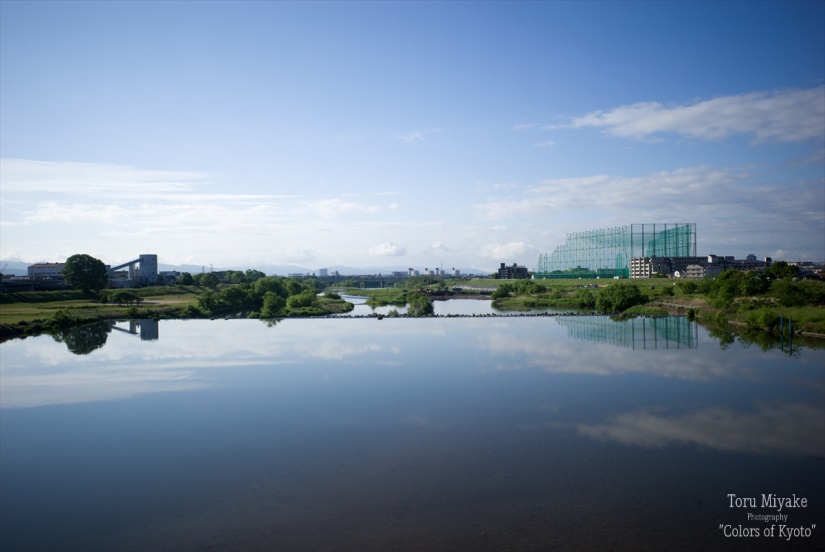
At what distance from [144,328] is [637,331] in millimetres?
25194

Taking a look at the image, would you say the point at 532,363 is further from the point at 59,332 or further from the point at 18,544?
the point at 59,332

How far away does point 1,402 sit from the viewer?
12742 mm

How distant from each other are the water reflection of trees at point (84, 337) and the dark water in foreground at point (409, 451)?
324cm

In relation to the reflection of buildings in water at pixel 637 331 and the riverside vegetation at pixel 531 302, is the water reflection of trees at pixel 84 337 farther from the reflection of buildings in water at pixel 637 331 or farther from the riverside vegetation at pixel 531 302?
the reflection of buildings in water at pixel 637 331

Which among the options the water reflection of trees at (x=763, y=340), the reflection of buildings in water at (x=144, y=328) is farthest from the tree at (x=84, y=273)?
the water reflection of trees at (x=763, y=340)

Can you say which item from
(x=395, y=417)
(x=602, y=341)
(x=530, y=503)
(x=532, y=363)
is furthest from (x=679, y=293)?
(x=530, y=503)

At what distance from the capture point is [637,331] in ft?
83.5

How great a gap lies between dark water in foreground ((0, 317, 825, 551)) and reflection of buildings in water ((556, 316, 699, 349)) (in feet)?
11.3

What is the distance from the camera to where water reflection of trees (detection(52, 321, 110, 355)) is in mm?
21109

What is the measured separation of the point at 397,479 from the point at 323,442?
2212 mm

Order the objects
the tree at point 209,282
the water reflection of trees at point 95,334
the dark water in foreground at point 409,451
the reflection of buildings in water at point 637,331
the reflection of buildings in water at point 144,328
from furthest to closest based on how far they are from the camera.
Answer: the tree at point 209,282
the reflection of buildings in water at point 144,328
the water reflection of trees at point 95,334
the reflection of buildings in water at point 637,331
the dark water in foreground at point 409,451

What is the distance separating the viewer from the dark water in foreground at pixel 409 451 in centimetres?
642

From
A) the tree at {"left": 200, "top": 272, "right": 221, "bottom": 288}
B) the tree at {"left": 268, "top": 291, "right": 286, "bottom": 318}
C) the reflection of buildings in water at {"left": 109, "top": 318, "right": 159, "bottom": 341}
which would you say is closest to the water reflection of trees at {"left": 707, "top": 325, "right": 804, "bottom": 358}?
the reflection of buildings in water at {"left": 109, "top": 318, "right": 159, "bottom": 341}

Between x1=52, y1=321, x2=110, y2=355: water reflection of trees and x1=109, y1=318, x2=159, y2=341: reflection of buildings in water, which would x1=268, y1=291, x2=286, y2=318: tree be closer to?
x1=109, y1=318, x2=159, y2=341: reflection of buildings in water
